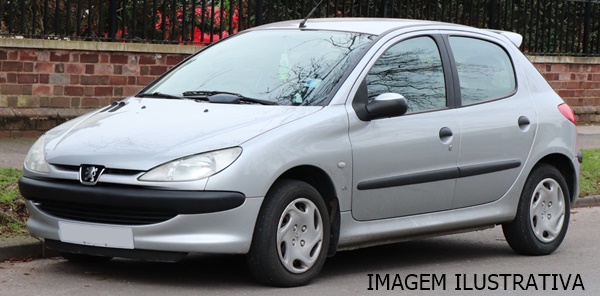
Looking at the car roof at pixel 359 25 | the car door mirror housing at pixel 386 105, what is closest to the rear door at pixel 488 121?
the car roof at pixel 359 25

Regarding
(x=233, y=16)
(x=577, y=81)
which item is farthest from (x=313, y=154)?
(x=577, y=81)

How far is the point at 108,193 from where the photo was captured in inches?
269

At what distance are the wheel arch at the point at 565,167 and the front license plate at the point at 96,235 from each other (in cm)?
345

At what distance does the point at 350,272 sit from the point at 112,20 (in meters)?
7.04

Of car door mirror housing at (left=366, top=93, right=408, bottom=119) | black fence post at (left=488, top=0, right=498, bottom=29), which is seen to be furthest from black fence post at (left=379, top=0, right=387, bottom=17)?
car door mirror housing at (left=366, top=93, right=408, bottom=119)

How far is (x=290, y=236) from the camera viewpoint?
710cm

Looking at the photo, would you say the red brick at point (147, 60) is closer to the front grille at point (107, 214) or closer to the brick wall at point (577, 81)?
the brick wall at point (577, 81)

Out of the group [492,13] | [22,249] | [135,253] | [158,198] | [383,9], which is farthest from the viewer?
[492,13]

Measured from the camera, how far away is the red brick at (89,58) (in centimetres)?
1385

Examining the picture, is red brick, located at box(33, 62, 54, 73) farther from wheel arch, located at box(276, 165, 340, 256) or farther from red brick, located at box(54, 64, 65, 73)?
wheel arch, located at box(276, 165, 340, 256)

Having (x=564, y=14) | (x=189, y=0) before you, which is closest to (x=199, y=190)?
(x=189, y=0)

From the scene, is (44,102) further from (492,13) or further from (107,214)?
(492,13)

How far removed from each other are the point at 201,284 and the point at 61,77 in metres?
6.92

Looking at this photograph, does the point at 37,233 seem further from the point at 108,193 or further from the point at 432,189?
the point at 432,189
